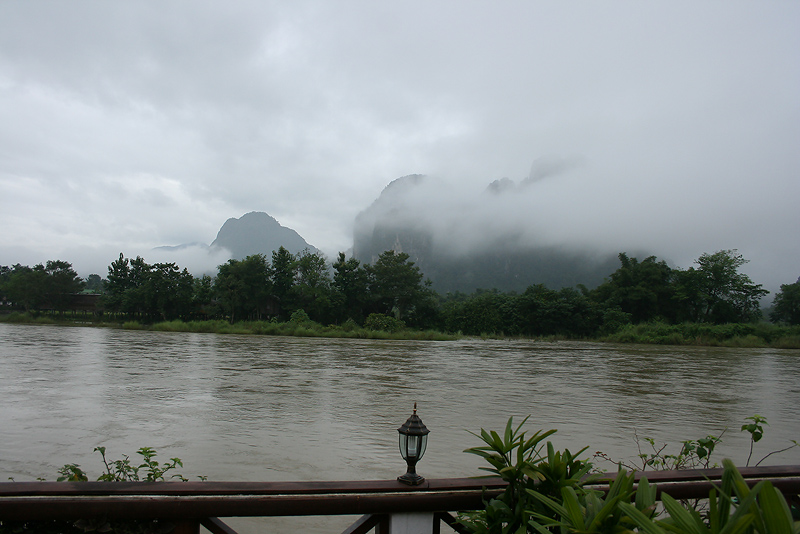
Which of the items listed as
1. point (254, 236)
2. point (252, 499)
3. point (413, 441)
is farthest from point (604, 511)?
point (254, 236)

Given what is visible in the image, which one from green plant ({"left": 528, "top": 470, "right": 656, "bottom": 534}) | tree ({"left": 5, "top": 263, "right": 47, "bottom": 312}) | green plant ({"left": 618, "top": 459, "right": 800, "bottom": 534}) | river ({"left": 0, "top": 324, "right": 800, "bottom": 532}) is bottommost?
river ({"left": 0, "top": 324, "right": 800, "bottom": 532})

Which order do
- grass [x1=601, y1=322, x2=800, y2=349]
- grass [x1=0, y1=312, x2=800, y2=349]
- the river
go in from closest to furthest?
1. the river
2. grass [x1=0, y1=312, x2=800, y2=349]
3. grass [x1=601, y1=322, x2=800, y2=349]

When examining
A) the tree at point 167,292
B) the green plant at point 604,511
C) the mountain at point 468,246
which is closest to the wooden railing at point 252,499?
the green plant at point 604,511

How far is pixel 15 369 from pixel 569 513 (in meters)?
12.9

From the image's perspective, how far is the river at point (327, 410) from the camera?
184 inches

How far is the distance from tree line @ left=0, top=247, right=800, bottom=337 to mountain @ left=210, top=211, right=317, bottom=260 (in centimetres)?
12226

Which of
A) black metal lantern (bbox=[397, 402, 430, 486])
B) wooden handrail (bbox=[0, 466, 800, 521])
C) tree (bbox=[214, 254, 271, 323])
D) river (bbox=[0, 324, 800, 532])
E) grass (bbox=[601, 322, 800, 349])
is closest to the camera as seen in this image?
wooden handrail (bbox=[0, 466, 800, 521])

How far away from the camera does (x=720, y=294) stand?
1490 inches

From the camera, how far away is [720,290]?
37.7 meters

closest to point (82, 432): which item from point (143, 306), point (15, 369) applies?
point (15, 369)

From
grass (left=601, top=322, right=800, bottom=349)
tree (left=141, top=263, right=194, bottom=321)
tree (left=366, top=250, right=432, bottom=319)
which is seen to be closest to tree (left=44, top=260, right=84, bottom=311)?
tree (left=141, top=263, right=194, bottom=321)

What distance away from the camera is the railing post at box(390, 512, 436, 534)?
1.59m

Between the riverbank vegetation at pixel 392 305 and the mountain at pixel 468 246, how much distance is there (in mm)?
43477

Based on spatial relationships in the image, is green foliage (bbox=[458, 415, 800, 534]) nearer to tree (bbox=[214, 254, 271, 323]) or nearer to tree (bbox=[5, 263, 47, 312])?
tree (bbox=[214, 254, 271, 323])
